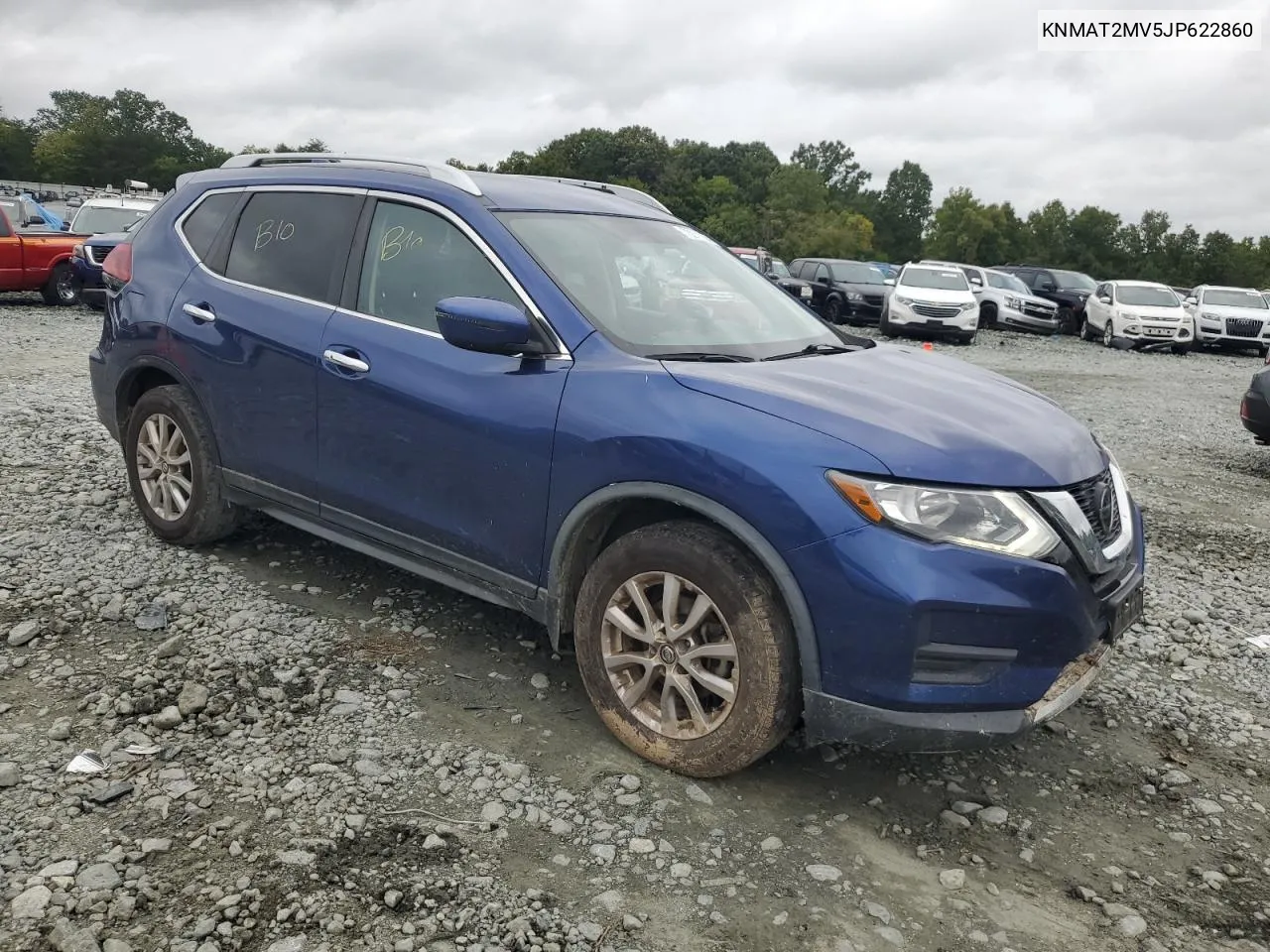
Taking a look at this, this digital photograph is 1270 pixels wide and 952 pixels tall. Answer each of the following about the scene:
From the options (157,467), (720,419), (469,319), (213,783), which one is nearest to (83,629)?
(157,467)

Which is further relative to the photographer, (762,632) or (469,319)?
(469,319)

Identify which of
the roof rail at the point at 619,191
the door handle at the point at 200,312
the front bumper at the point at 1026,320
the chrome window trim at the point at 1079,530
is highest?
the roof rail at the point at 619,191

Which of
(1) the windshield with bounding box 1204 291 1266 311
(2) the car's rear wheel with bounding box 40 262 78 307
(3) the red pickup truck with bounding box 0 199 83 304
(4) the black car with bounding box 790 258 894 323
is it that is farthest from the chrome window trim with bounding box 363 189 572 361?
(1) the windshield with bounding box 1204 291 1266 311

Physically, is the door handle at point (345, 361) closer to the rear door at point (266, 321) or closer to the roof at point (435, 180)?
the rear door at point (266, 321)

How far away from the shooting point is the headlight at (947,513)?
108 inches

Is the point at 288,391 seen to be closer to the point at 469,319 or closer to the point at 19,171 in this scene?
the point at 469,319

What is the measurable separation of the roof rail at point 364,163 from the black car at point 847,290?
19.1 meters

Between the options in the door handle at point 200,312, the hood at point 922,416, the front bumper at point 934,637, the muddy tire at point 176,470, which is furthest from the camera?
the muddy tire at point 176,470

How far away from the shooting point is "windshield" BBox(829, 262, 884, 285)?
919 inches

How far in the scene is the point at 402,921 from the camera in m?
2.47

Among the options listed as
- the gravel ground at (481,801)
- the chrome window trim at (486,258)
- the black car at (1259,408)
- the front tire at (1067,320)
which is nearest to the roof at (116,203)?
the gravel ground at (481,801)

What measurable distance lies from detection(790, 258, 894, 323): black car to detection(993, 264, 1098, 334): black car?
5392 millimetres

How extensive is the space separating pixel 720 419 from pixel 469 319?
0.92 m

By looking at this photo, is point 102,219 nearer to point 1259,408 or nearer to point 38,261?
point 38,261
